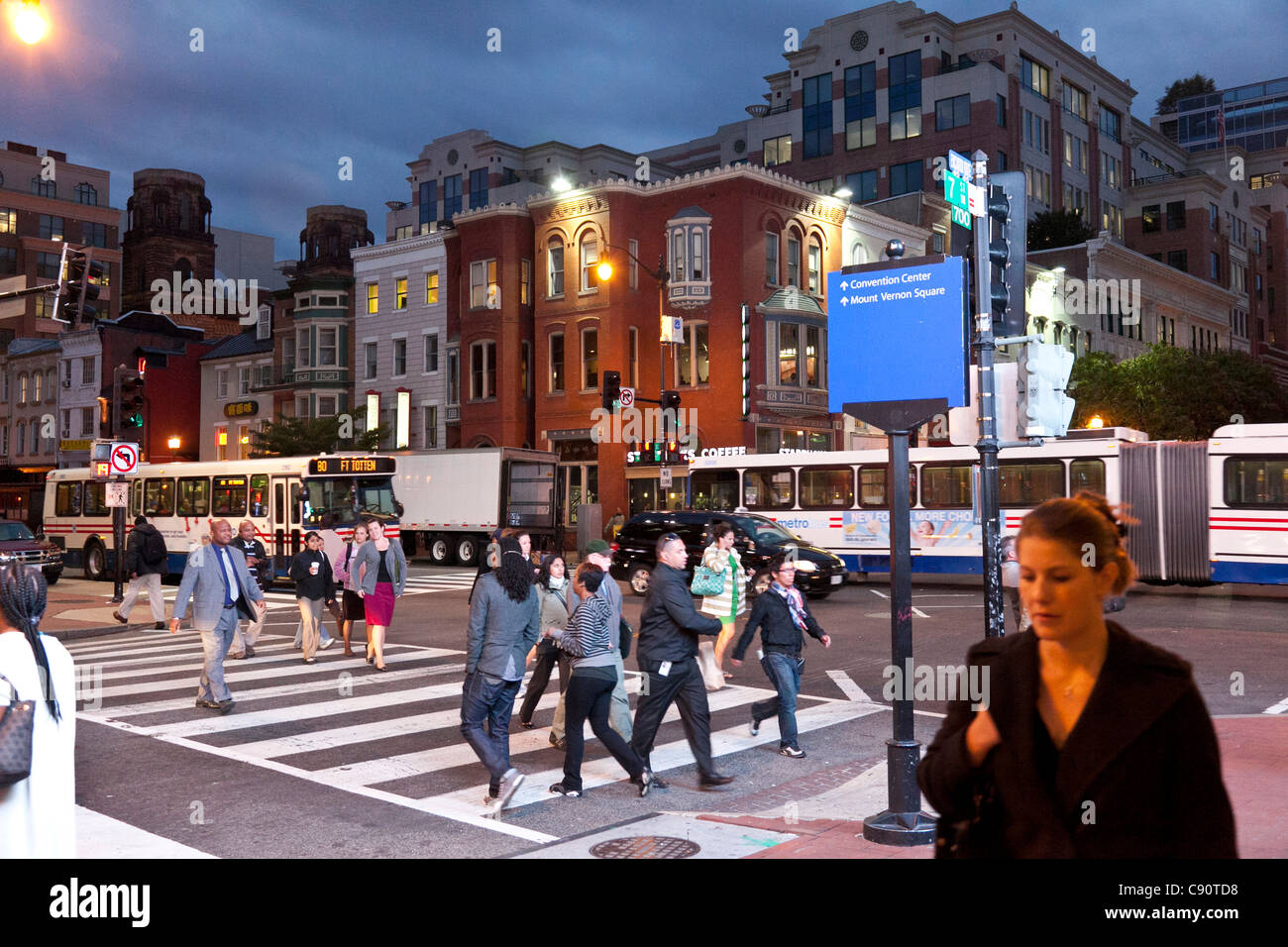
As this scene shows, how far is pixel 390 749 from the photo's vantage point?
32.2ft

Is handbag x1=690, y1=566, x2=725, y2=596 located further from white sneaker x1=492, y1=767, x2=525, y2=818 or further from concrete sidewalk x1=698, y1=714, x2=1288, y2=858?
white sneaker x1=492, y1=767, x2=525, y2=818

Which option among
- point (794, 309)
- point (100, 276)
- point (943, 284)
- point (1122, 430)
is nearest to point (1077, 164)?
point (794, 309)

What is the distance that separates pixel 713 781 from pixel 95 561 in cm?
3117

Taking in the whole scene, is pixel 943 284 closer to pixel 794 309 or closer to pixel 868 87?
pixel 794 309

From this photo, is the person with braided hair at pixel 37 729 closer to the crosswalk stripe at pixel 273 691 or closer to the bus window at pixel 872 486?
the crosswalk stripe at pixel 273 691

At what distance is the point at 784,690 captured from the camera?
975 centimetres

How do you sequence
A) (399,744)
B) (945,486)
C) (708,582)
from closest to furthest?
(399,744), (708,582), (945,486)

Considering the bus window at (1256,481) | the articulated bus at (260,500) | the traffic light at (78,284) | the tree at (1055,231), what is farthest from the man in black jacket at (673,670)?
the tree at (1055,231)

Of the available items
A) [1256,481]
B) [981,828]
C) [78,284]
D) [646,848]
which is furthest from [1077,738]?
[1256,481]

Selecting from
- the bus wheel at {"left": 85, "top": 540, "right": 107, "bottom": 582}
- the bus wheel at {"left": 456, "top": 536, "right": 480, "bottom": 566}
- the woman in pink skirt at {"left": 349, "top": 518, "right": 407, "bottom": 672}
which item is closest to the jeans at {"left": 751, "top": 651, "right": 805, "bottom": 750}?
the woman in pink skirt at {"left": 349, "top": 518, "right": 407, "bottom": 672}

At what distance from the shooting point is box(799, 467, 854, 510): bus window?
94.3ft

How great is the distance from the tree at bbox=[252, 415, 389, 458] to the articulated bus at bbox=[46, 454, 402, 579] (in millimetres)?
12452

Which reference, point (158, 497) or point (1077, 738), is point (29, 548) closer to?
point (158, 497)

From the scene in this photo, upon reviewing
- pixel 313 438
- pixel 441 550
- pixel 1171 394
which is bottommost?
pixel 441 550
